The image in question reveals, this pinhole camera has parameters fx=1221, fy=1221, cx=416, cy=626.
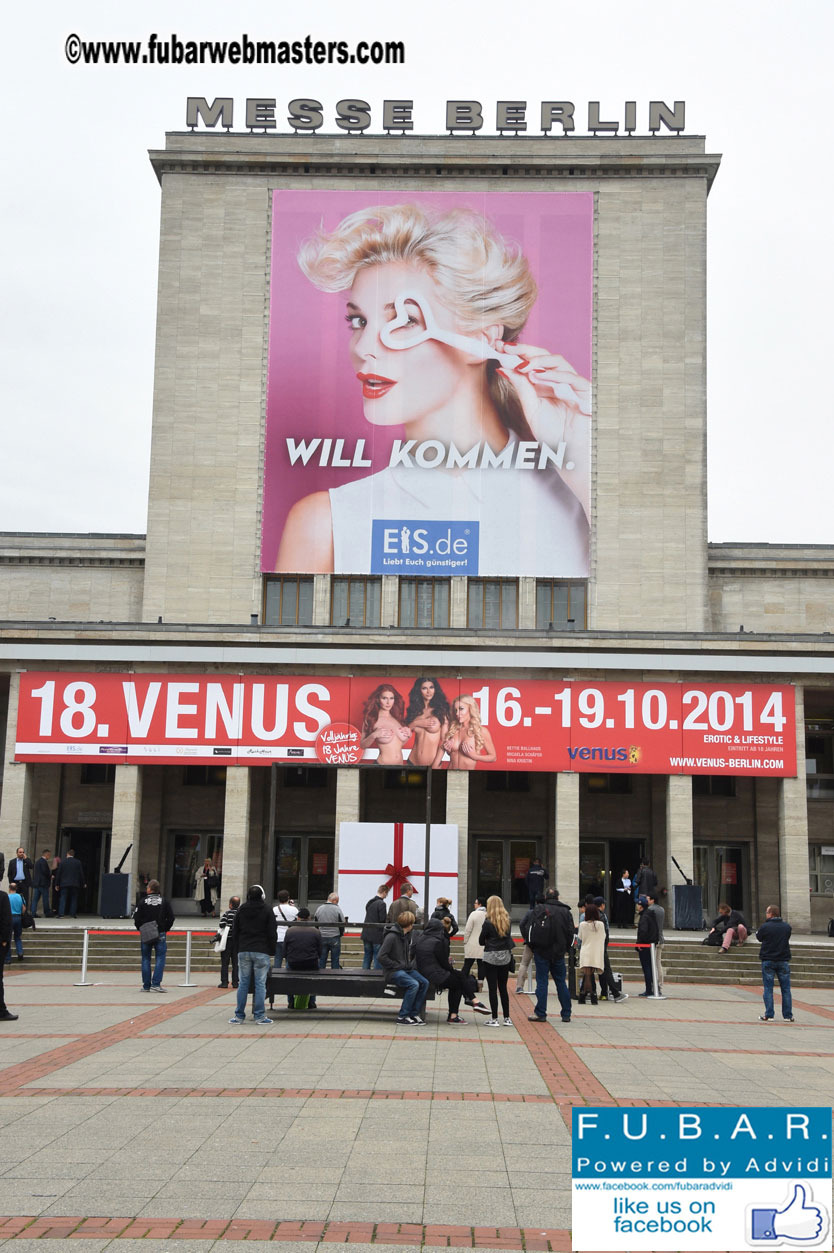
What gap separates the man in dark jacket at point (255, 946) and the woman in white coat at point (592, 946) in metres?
5.95

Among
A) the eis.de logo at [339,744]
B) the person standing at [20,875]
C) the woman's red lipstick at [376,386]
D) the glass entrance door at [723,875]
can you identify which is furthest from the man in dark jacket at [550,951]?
the woman's red lipstick at [376,386]

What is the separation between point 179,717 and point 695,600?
58.7 feet

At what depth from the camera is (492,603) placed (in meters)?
42.3

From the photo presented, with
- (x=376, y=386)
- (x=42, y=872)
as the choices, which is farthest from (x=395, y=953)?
(x=376, y=386)

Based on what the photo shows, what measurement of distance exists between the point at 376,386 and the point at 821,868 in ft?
73.6

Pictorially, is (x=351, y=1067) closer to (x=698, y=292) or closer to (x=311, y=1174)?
(x=311, y=1174)

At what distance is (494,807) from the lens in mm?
40656

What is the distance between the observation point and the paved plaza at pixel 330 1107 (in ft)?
26.0

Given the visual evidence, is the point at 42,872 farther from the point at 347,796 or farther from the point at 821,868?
the point at 821,868

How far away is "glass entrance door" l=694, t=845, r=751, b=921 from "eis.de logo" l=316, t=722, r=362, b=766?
1222 centimetres

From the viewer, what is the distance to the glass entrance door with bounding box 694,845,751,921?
39.6 m

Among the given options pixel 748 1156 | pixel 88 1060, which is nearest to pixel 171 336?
pixel 88 1060

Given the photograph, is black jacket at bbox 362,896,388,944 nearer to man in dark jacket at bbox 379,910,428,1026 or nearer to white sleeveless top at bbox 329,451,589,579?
man in dark jacket at bbox 379,910,428,1026

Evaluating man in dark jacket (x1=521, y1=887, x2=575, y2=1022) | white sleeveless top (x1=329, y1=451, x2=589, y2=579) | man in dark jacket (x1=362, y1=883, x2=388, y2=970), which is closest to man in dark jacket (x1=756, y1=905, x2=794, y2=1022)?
man in dark jacket (x1=521, y1=887, x2=575, y2=1022)
